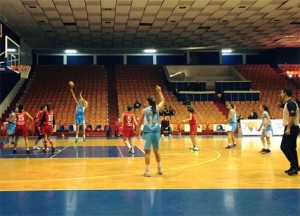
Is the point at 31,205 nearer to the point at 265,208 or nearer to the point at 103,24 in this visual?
the point at 265,208

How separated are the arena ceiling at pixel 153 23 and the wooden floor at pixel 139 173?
984 cm

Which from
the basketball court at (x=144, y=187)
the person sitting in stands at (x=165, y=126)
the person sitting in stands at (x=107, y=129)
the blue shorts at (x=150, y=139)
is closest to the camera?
the basketball court at (x=144, y=187)

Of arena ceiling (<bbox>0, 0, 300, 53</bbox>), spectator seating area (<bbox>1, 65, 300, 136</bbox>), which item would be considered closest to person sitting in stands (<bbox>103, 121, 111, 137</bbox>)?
spectator seating area (<bbox>1, 65, 300, 136</bbox>)

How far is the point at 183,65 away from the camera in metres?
32.9

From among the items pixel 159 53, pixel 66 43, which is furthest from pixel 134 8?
pixel 159 53

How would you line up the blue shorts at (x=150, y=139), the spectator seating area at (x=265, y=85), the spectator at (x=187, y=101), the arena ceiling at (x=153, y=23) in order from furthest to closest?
the spectator at (x=187, y=101)
the spectator seating area at (x=265, y=85)
the arena ceiling at (x=153, y=23)
the blue shorts at (x=150, y=139)

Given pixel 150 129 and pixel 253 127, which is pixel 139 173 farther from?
pixel 253 127

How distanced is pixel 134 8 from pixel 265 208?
15461 mm

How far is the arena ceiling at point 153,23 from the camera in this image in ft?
60.3

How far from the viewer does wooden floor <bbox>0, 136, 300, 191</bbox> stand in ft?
21.9

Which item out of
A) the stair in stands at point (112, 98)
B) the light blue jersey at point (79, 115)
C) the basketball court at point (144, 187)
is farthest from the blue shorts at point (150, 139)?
the stair in stands at point (112, 98)

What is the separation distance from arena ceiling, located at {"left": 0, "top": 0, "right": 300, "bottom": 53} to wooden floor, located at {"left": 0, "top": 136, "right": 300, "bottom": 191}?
984 centimetres

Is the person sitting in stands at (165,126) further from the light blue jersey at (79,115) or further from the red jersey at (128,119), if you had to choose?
the red jersey at (128,119)

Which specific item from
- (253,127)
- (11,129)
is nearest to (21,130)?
(11,129)
